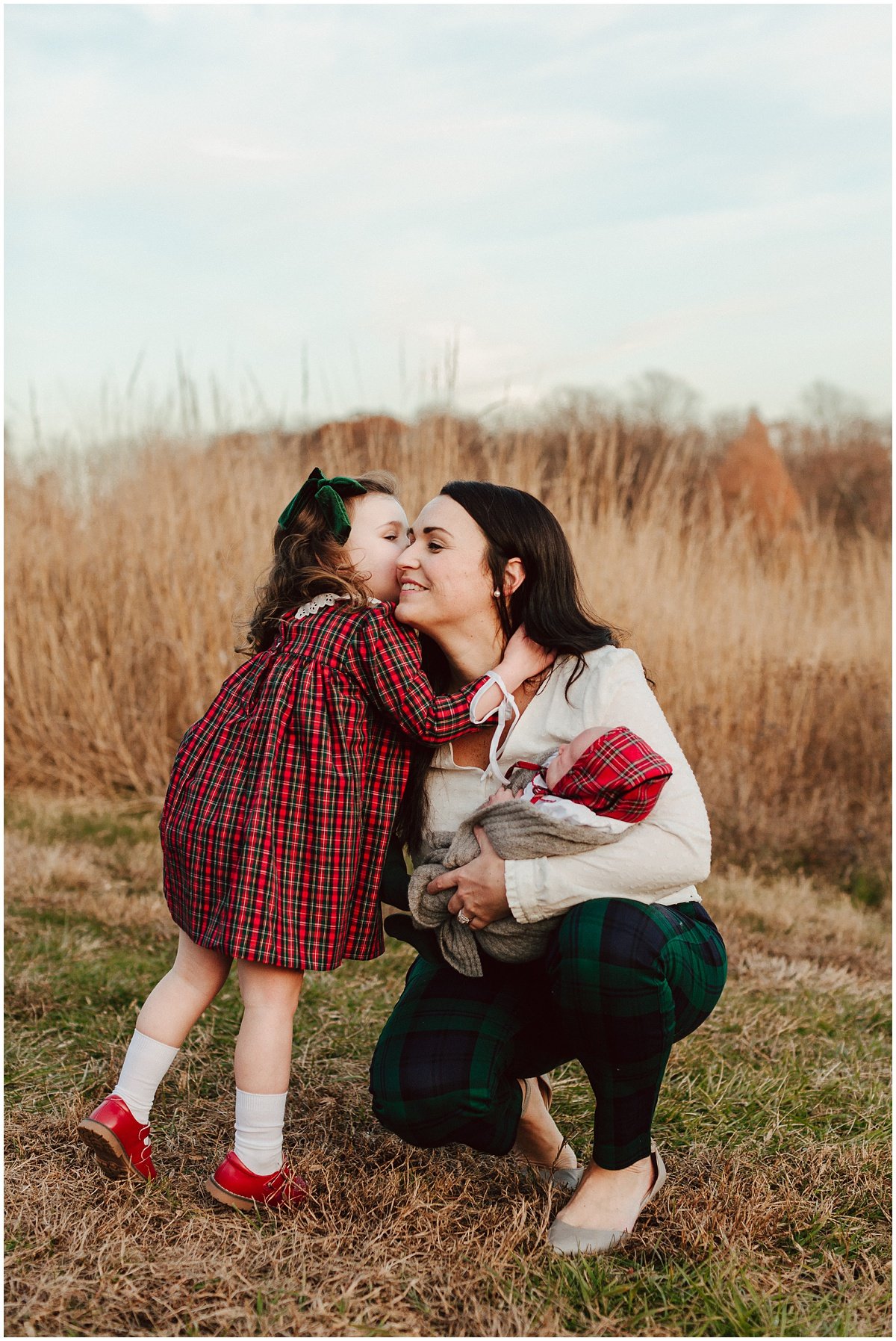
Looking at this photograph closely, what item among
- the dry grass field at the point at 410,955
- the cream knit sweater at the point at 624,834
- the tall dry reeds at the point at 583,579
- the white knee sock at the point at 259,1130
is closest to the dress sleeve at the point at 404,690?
the cream knit sweater at the point at 624,834

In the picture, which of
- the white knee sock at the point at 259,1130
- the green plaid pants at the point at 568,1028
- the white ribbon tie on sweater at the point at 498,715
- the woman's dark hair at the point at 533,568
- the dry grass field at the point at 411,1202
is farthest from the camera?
the woman's dark hair at the point at 533,568

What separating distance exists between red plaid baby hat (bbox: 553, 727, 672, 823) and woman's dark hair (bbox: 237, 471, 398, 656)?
0.61 meters

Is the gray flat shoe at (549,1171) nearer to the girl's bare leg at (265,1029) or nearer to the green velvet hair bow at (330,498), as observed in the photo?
the girl's bare leg at (265,1029)

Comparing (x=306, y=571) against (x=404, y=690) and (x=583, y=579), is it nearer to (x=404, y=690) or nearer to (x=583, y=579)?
(x=404, y=690)

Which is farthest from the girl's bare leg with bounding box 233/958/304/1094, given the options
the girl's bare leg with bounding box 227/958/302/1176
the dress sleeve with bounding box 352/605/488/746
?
the dress sleeve with bounding box 352/605/488/746

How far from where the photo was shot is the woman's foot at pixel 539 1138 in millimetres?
2381

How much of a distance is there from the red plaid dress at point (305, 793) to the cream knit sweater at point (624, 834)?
11 centimetres

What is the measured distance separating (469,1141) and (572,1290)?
12.0 inches

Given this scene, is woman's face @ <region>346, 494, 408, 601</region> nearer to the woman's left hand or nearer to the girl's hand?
the girl's hand

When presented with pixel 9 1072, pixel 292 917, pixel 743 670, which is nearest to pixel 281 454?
pixel 743 670

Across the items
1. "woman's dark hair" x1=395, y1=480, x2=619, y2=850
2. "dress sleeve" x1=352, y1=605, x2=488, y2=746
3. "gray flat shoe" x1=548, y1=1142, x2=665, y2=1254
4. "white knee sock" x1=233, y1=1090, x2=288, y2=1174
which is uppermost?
"woman's dark hair" x1=395, y1=480, x2=619, y2=850

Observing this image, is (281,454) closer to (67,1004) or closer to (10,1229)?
(67,1004)

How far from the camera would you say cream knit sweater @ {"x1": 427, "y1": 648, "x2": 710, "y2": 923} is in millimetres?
2074

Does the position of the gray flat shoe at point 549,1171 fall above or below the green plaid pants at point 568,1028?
below
